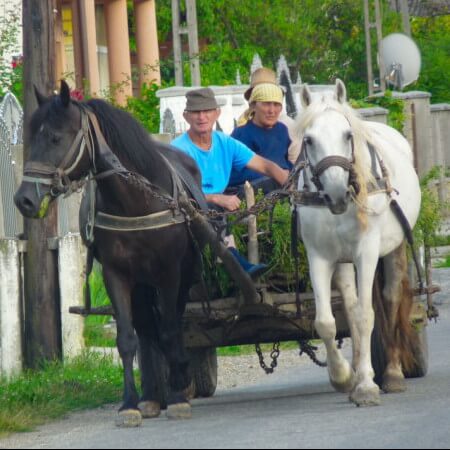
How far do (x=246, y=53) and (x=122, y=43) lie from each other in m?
5.52

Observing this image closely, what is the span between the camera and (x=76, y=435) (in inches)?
357

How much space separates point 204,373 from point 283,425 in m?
2.77

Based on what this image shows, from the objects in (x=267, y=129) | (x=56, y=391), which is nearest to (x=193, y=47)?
(x=267, y=129)

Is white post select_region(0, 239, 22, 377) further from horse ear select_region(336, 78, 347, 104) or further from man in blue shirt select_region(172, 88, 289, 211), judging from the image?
horse ear select_region(336, 78, 347, 104)

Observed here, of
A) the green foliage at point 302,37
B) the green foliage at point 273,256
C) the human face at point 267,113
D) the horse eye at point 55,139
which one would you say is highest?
the green foliage at point 302,37

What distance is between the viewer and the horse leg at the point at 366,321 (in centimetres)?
946

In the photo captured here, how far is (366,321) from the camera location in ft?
31.9

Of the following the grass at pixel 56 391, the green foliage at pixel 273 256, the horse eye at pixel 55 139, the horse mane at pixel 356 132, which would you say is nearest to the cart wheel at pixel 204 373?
the grass at pixel 56 391

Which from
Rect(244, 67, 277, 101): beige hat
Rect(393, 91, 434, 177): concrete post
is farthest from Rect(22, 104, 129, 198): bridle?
Rect(393, 91, 434, 177): concrete post

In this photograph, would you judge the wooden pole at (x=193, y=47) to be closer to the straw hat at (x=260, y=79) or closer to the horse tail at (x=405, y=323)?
the straw hat at (x=260, y=79)

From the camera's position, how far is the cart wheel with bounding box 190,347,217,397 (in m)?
11.3

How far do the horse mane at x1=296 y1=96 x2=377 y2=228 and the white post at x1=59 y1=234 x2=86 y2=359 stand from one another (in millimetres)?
3557

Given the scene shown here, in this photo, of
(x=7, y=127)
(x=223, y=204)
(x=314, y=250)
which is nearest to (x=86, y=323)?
(x=7, y=127)

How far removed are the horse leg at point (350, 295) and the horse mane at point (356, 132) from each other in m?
0.54
